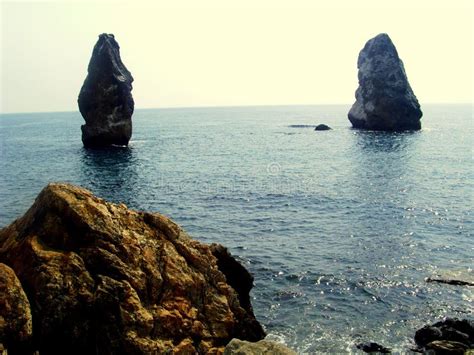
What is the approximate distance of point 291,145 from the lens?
4072 inches

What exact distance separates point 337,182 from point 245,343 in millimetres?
44716

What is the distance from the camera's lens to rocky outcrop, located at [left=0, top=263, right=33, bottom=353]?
11.1m

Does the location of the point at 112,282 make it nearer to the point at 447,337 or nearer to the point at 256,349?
the point at 256,349

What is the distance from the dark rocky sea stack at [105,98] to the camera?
87.4 m

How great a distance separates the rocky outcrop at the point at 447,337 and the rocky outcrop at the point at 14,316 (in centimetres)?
1517

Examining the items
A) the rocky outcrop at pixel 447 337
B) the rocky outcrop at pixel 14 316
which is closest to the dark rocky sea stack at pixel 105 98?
the rocky outcrop at pixel 447 337

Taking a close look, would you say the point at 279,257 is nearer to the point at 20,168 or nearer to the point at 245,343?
the point at 245,343

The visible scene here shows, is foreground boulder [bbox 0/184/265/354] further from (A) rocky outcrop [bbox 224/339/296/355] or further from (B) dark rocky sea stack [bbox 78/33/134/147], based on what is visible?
(B) dark rocky sea stack [bbox 78/33/134/147]

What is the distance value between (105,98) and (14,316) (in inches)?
3198

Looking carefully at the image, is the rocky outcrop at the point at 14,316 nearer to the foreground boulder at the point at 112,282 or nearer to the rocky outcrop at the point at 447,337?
the foreground boulder at the point at 112,282

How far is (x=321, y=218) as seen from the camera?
38.6m

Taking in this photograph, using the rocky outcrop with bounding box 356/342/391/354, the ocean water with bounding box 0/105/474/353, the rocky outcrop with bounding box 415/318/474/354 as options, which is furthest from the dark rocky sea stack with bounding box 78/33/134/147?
the rocky outcrop with bounding box 415/318/474/354

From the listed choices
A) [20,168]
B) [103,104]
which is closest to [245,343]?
[20,168]

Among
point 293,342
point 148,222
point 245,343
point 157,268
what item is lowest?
point 293,342
